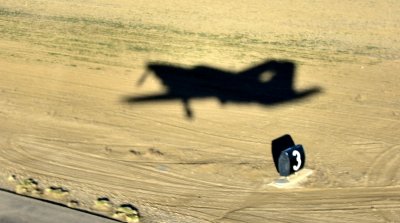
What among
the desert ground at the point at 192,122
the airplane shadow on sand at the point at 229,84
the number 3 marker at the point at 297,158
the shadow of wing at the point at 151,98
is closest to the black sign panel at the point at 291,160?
the number 3 marker at the point at 297,158

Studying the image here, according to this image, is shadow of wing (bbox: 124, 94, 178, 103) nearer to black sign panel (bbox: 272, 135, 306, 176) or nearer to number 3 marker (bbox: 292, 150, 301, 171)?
black sign panel (bbox: 272, 135, 306, 176)

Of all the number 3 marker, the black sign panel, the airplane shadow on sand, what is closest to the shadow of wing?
the airplane shadow on sand

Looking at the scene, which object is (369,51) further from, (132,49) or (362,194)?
(362,194)

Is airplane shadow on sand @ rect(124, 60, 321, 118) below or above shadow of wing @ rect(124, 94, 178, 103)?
above

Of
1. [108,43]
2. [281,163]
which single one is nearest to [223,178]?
[281,163]

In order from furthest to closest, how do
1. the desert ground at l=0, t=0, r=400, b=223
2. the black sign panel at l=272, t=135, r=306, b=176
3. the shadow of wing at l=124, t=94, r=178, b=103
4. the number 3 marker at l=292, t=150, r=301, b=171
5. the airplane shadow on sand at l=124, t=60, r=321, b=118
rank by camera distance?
1. the airplane shadow on sand at l=124, t=60, r=321, b=118
2. the shadow of wing at l=124, t=94, r=178, b=103
3. the number 3 marker at l=292, t=150, r=301, b=171
4. the black sign panel at l=272, t=135, r=306, b=176
5. the desert ground at l=0, t=0, r=400, b=223

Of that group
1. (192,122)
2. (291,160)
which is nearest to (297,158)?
(291,160)

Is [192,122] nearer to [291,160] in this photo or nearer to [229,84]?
[229,84]

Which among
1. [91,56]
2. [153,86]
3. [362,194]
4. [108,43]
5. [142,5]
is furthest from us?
[142,5]

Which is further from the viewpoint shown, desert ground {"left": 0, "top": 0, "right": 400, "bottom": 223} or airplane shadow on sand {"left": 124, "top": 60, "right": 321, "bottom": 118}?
airplane shadow on sand {"left": 124, "top": 60, "right": 321, "bottom": 118}
